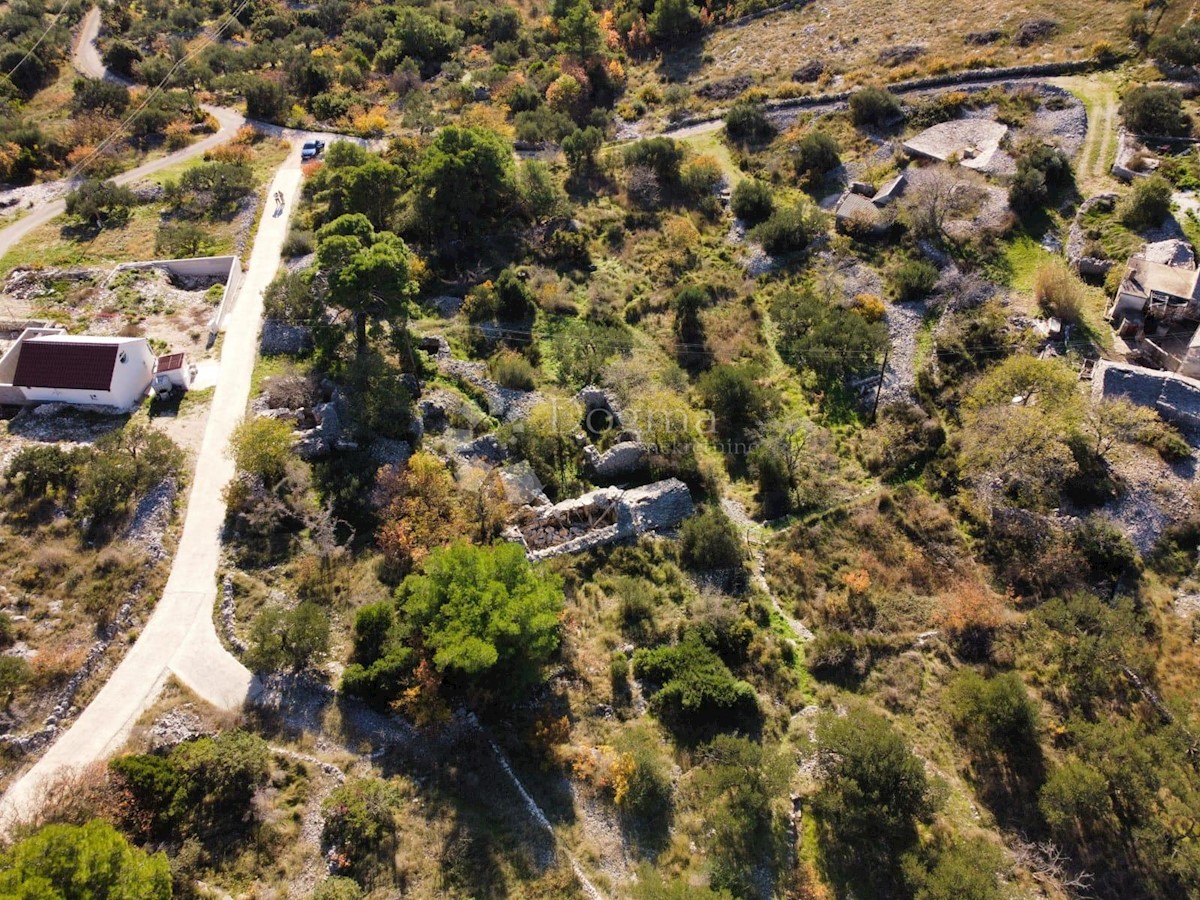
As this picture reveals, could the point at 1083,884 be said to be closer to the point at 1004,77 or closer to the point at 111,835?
the point at 111,835

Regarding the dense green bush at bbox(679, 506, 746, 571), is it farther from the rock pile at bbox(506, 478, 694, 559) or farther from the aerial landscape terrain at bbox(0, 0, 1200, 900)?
the rock pile at bbox(506, 478, 694, 559)

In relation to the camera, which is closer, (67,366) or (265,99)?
(67,366)

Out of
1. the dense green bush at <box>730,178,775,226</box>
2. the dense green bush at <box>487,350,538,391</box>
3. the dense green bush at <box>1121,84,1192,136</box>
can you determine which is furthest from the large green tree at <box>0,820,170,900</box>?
the dense green bush at <box>1121,84,1192,136</box>

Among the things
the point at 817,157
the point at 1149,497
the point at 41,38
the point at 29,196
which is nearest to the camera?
the point at 1149,497

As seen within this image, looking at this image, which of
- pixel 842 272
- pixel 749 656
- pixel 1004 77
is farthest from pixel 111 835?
pixel 1004 77

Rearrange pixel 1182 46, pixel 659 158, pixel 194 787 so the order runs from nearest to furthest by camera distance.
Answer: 1. pixel 194 787
2. pixel 1182 46
3. pixel 659 158

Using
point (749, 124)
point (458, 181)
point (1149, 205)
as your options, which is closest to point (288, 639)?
point (458, 181)

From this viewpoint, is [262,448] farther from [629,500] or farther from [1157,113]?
[1157,113]

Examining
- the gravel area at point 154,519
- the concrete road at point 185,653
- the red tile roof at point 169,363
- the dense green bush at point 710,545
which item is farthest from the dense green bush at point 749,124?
the gravel area at point 154,519
